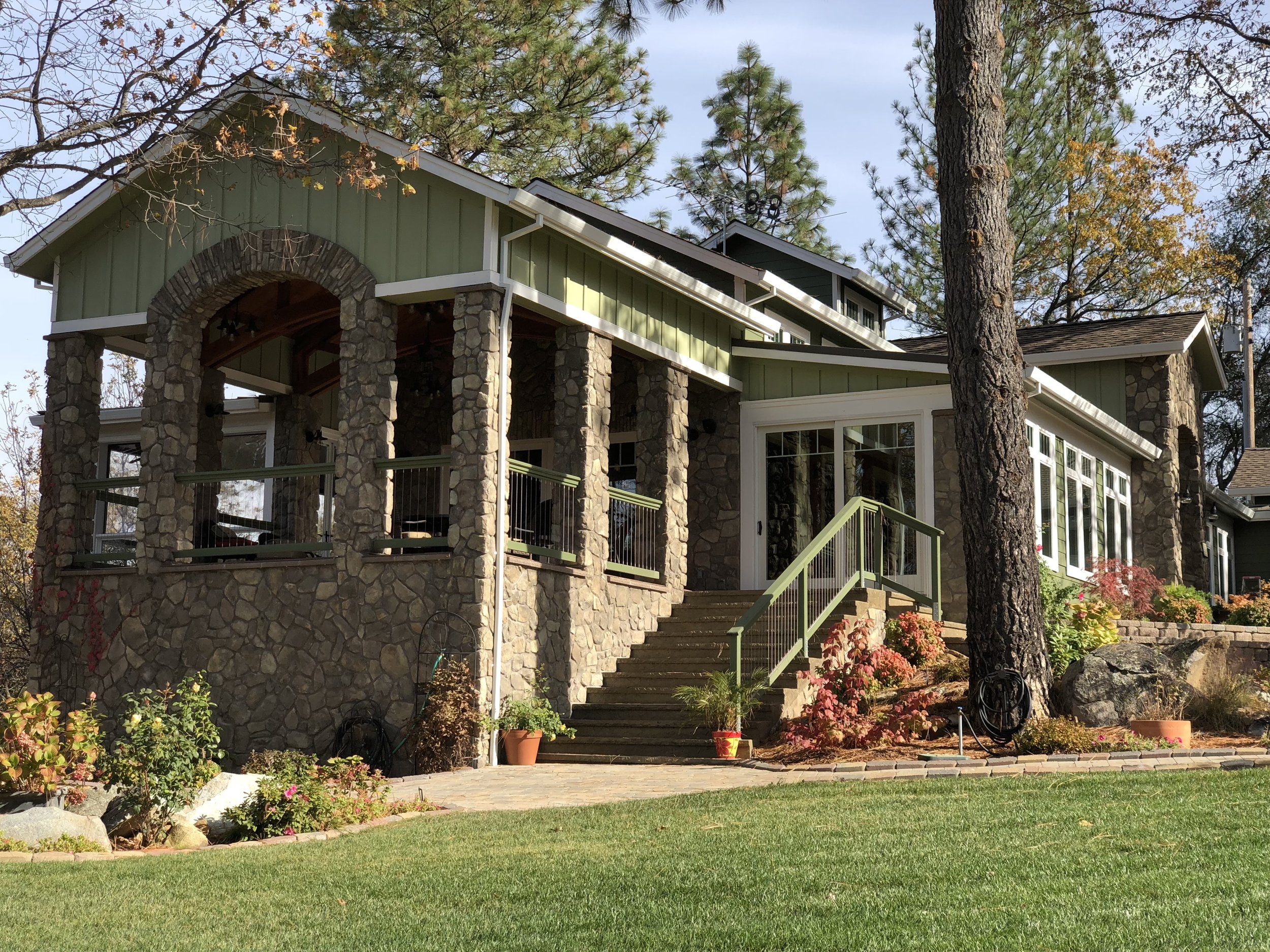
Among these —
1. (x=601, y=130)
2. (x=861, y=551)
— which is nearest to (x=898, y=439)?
(x=861, y=551)

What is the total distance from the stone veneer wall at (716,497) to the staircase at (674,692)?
79cm

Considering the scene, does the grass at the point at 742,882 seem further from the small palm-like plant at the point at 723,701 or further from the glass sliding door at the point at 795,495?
the glass sliding door at the point at 795,495

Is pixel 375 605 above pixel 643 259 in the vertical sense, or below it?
below

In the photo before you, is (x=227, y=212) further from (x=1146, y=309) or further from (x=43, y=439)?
(x=1146, y=309)

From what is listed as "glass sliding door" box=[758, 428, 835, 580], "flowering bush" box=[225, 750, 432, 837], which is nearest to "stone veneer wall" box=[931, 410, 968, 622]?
"glass sliding door" box=[758, 428, 835, 580]

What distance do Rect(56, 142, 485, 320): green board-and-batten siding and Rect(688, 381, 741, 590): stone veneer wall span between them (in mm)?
4598

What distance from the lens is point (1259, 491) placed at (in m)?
27.9

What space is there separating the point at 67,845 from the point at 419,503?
9354mm

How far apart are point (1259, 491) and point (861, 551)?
16755mm

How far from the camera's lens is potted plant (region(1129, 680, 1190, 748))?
11.4m

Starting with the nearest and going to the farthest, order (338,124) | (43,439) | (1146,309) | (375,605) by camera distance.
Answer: (375,605) < (338,124) < (43,439) < (1146,309)

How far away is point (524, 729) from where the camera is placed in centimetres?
1291

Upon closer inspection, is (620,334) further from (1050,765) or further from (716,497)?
(1050,765)

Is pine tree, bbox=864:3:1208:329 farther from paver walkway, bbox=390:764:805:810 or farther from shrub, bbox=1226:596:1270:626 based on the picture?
paver walkway, bbox=390:764:805:810
